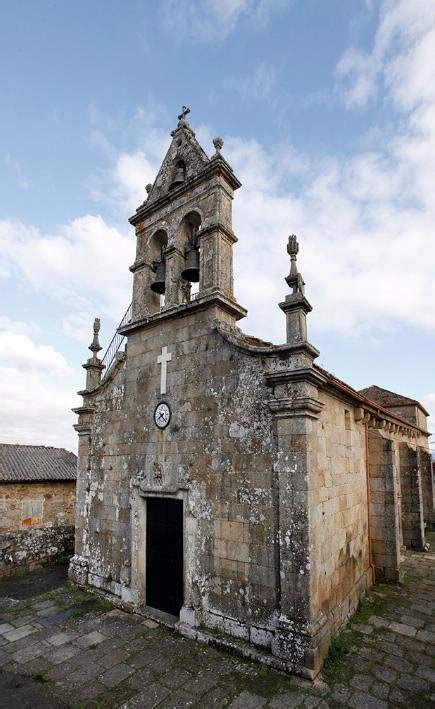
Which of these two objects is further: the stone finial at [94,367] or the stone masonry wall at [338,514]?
the stone finial at [94,367]

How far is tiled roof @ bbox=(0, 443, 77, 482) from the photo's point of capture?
12.6 m

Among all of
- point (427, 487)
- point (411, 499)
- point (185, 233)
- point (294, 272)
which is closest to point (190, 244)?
point (185, 233)

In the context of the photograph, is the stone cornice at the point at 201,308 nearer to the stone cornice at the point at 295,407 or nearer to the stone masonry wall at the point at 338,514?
the stone cornice at the point at 295,407

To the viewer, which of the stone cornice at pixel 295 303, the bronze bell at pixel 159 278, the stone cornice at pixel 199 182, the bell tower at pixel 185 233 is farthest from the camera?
the bronze bell at pixel 159 278

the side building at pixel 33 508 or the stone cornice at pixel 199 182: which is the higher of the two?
the stone cornice at pixel 199 182

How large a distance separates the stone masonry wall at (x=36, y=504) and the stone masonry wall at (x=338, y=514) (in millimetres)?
9751

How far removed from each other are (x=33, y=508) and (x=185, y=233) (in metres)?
10.2

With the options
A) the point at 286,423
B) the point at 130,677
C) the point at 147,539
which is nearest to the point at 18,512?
the point at 147,539

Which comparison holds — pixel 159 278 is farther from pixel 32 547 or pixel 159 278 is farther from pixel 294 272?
pixel 32 547

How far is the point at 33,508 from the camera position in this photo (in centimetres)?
1255

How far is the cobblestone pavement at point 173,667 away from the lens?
198 inches

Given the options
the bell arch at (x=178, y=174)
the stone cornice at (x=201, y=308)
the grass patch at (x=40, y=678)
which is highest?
the bell arch at (x=178, y=174)

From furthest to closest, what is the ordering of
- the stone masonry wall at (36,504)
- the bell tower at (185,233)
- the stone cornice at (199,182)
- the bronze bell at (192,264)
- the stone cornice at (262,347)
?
the stone masonry wall at (36,504) < the bronze bell at (192,264) < the stone cornice at (199,182) < the bell tower at (185,233) < the stone cornice at (262,347)

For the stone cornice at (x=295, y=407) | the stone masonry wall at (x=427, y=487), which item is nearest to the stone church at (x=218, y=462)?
the stone cornice at (x=295, y=407)
